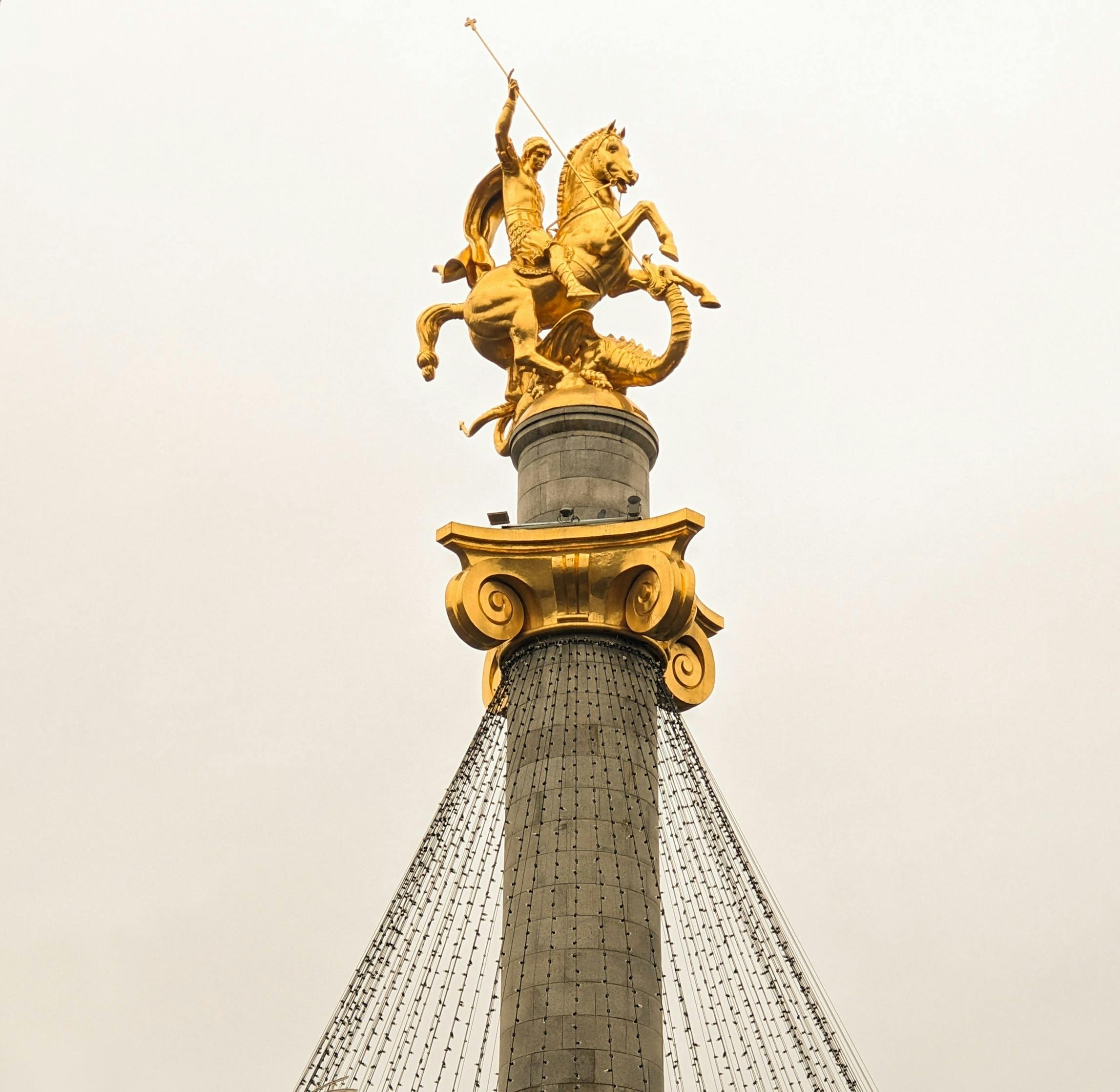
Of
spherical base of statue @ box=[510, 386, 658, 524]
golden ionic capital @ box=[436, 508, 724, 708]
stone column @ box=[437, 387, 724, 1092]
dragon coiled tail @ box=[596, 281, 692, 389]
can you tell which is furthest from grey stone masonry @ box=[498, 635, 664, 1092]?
dragon coiled tail @ box=[596, 281, 692, 389]

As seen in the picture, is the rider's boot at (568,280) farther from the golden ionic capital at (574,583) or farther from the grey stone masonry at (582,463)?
the golden ionic capital at (574,583)

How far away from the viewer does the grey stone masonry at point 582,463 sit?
644 inches

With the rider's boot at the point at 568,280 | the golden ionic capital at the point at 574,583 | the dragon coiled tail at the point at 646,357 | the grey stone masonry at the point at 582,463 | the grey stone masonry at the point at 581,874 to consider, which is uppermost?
the rider's boot at the point at 568,280

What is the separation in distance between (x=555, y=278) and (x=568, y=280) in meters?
0.23

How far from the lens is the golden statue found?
56.3 ft

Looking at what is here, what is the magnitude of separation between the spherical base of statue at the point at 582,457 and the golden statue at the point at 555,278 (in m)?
0.29

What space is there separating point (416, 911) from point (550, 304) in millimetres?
5983

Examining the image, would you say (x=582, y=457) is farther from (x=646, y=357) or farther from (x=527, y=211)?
(x=527, y=211)

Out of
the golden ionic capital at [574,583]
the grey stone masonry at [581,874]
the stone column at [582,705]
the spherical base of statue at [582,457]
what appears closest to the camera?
the grey stone masonry at [581,874]

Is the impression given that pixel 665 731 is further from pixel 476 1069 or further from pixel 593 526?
pixel 476 1069

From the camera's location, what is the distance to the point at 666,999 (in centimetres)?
1553

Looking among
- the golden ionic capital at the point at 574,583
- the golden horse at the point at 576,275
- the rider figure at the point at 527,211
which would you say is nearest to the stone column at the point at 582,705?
the golden ionic capital at the point at 574,583

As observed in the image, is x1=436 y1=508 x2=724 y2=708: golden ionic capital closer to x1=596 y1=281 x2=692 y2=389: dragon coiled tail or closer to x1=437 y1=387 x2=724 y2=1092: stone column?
x1=437 y1=387 x2=724 y2=1092: stone column

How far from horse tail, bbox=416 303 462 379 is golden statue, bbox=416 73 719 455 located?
0.6 inches
